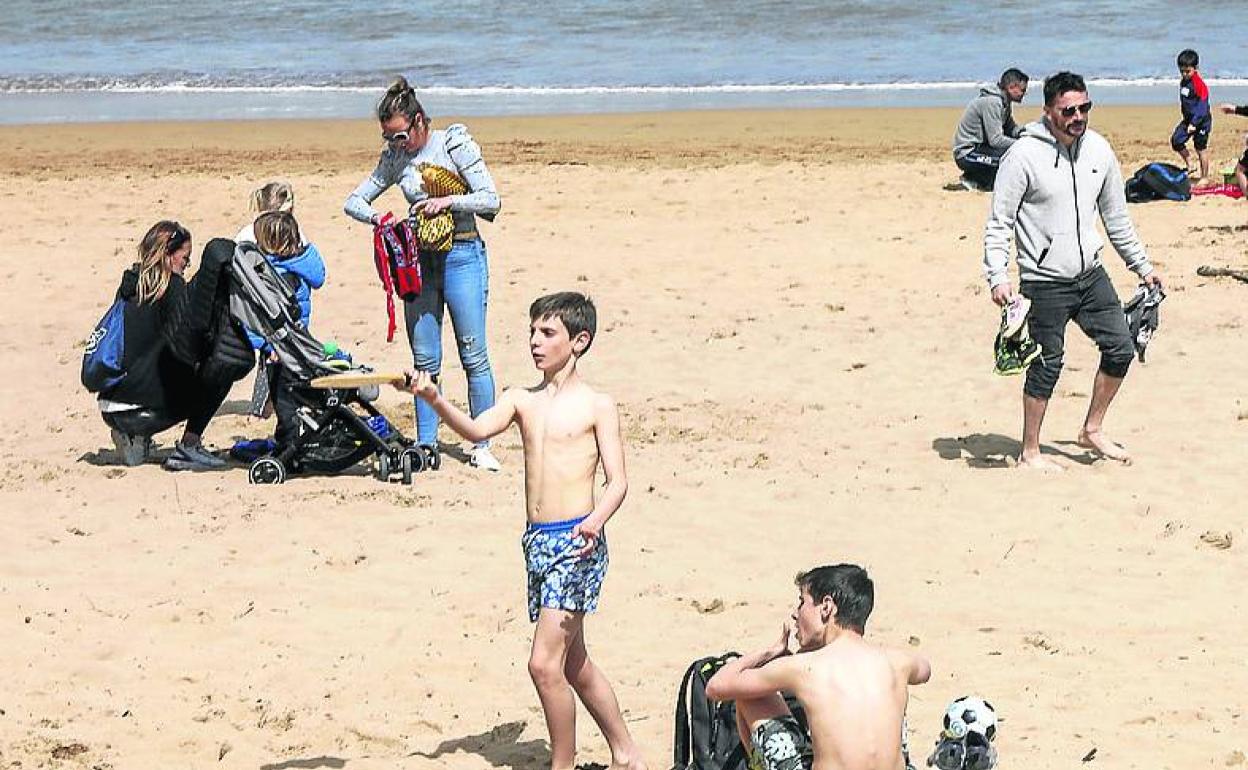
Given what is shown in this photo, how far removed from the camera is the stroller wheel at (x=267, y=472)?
894 centimetres

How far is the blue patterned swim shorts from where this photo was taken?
5.28 m

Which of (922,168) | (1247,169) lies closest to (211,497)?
(1247,169)

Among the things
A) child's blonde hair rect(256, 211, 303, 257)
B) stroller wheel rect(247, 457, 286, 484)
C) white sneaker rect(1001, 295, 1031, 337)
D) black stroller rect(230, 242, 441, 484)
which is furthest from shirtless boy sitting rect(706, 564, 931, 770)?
child's blonde hair rect(256, 211, 303, 257)

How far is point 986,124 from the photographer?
16.9 meters

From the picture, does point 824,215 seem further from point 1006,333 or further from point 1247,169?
point 1006,333

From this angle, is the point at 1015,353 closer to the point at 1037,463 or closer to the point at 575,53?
the point at 1037,463

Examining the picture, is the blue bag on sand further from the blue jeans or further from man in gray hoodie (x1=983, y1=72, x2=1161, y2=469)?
man in gray hoodie (x1=983, y1=72, x2=1161, y2=469)

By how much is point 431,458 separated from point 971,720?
15.5 feet

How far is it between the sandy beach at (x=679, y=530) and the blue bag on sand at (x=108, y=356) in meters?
0.45

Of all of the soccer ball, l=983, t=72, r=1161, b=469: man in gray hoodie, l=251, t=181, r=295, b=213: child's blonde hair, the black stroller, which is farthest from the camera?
l=251, t=181, r=295, b=213: child's blonde hair

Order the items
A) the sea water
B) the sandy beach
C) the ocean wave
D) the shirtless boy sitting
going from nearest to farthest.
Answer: the shirtless boy sitting < the sandy beach < the sea water < the ocean wave

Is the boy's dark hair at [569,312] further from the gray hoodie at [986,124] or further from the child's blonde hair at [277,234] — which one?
the gray hoodie at [986,124]

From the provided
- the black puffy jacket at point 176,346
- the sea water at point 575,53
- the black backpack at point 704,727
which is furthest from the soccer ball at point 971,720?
the sea water at point 575,53

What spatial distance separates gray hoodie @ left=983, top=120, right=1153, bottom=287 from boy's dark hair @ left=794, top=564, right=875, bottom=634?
4.10 metres
